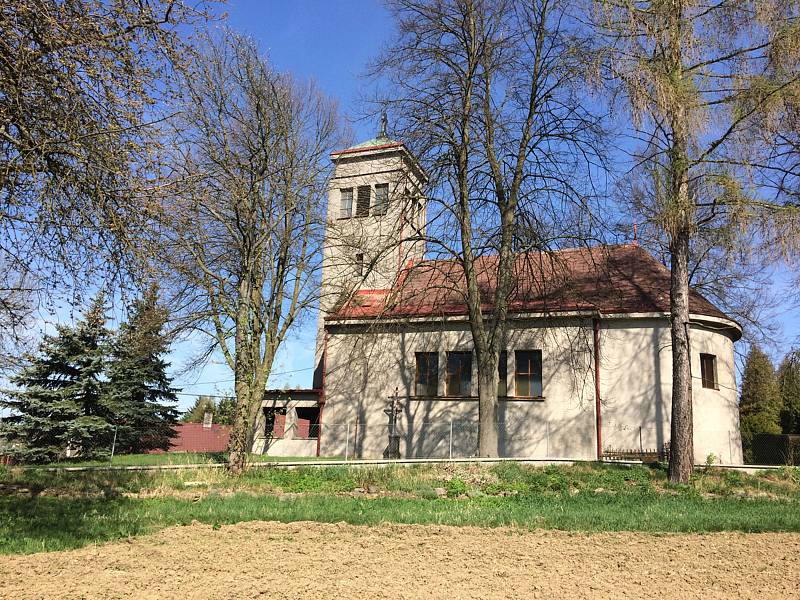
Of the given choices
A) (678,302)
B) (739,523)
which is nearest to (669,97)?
(678,302)

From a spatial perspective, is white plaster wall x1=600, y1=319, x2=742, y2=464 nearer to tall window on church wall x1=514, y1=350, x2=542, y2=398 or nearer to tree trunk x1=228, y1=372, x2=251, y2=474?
tall window on church wall x1=514, y1=350, x2=542, y2=398

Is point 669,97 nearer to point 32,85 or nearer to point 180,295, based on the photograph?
point 32,85

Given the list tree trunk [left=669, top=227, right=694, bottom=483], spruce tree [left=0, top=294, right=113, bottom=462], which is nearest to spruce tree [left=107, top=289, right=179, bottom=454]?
spruce tree [left=0, top=294, right=113, bottom=462]

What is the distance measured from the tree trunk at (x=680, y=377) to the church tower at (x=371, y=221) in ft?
20.3

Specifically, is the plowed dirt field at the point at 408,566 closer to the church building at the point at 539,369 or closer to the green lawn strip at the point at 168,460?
the green lawn strip at the point at 168,460

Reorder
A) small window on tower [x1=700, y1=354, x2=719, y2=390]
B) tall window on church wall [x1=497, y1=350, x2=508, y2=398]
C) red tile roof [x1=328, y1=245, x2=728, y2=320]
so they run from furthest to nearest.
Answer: tall window on church wall [x1=497, y1=350, x2=508, y2=398]
small window on tower [x1=700, y1=354, x2=719, y2=390]
red tile roof [x1=328, y1=245, x2=728, y2=320]

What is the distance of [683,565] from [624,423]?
15113mm

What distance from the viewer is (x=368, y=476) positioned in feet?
42.7

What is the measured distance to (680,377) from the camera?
13.8 m

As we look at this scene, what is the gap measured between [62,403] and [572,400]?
19730 mm

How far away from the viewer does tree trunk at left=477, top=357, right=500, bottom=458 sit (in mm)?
16516

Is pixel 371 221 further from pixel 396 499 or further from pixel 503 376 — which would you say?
pixel 396 499

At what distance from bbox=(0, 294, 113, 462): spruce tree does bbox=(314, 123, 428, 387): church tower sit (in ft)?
30.9

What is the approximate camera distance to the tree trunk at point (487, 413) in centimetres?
1652
